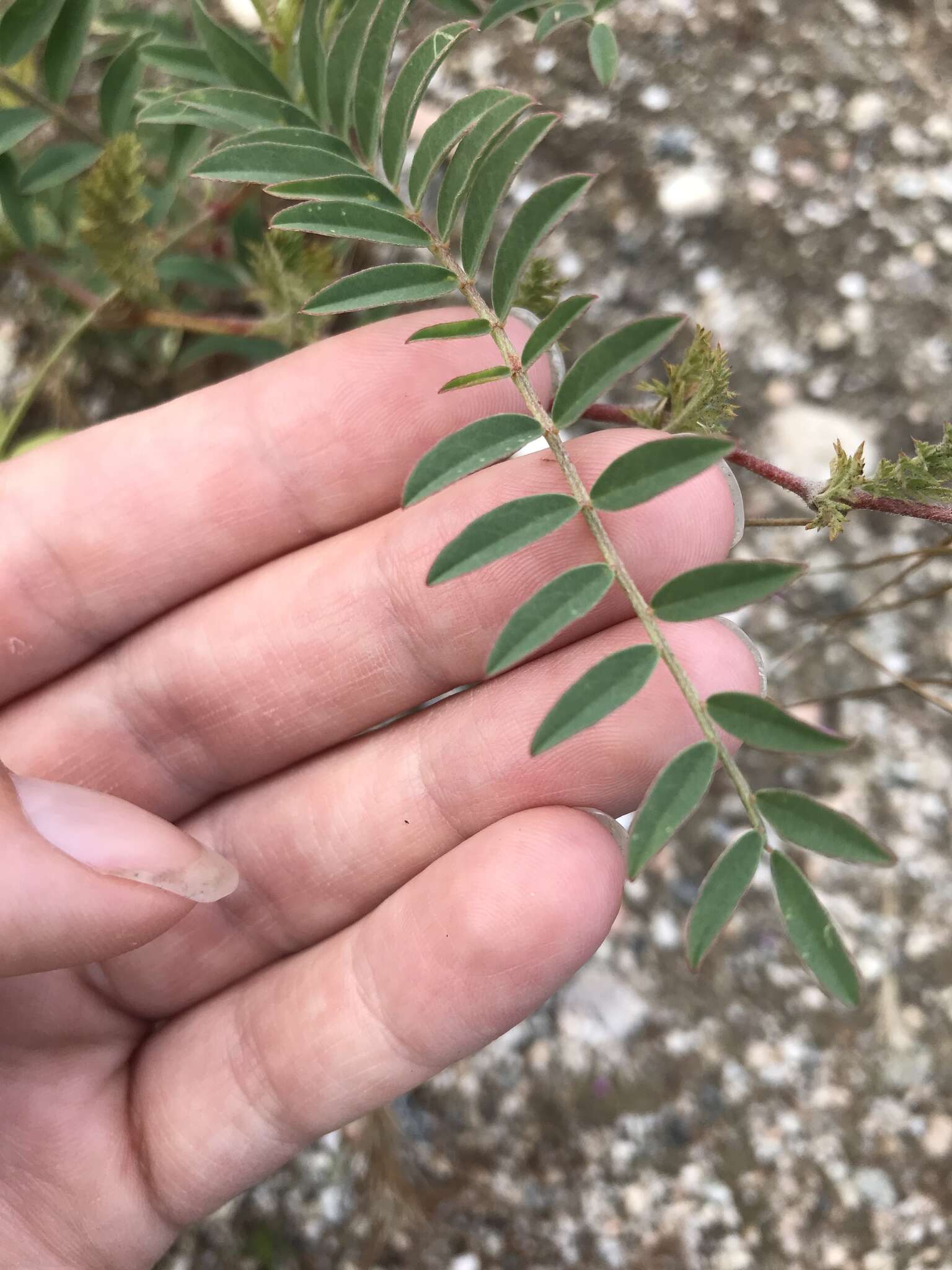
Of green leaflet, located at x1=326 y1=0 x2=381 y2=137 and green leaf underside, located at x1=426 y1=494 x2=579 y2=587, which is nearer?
green leaf underside, located at x1=426 y1=494 x2=579 y2=587

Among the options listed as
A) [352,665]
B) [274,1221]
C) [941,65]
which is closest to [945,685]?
[352,665]

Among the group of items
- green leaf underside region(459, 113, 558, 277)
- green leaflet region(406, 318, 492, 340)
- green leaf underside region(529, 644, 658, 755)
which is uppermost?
green leaf underside region(459, 113, 558, 277)

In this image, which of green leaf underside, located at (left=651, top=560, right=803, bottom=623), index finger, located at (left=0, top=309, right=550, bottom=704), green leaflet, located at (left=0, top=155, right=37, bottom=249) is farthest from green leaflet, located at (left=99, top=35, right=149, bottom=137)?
green leaf underside, located at (left=651, top=560, right=803, bottom=623)

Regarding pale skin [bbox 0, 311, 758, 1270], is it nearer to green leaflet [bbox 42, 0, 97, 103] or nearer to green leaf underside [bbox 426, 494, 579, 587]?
green leaf underside [bbox 426, 494, 579, 587]

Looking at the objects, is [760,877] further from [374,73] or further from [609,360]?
[374,73]

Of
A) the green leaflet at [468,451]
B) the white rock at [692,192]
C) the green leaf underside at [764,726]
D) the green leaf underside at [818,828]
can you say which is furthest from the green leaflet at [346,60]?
the white rock at [692,192]

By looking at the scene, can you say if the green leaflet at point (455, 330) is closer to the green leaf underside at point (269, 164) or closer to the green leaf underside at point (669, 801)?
the green leaf underside at point (269, 164)

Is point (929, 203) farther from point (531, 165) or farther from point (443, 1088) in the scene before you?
point (443, 1088)
